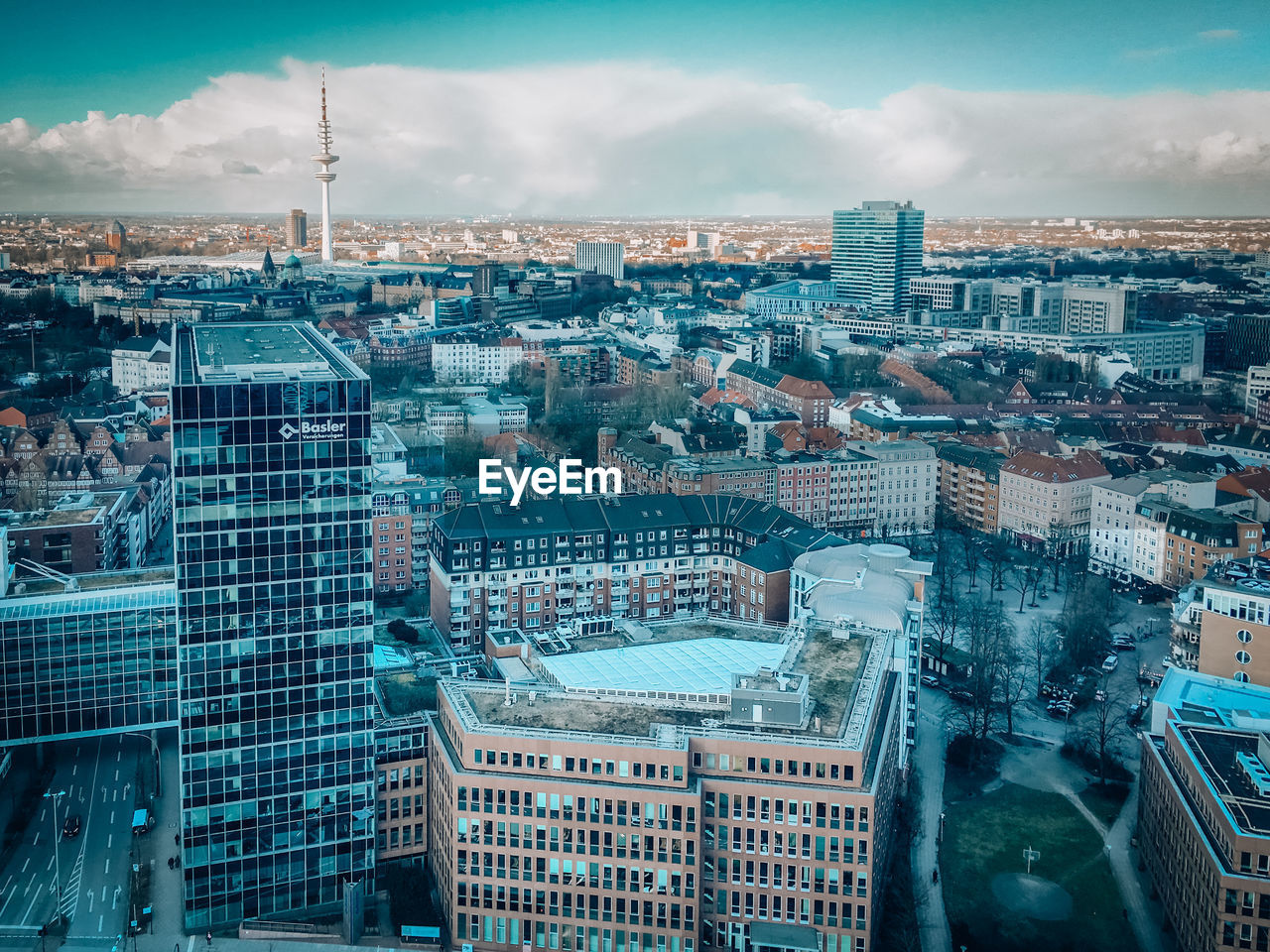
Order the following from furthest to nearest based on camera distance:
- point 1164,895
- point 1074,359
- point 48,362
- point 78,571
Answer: point 1074,359, point 48,362, point 78,571, point 1164,895

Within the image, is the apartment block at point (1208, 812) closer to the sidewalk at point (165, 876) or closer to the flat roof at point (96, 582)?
the sidewalk at point (165, 876)

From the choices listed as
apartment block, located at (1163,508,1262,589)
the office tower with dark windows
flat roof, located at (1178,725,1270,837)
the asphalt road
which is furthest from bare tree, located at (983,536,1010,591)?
the asphalt road

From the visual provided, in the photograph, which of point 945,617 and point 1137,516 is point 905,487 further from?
point 945,617

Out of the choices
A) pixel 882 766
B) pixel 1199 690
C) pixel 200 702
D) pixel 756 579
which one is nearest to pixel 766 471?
pixel 756 579

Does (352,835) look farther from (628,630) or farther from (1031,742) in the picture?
(1031,742)

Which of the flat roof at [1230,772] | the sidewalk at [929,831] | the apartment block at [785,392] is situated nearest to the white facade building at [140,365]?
the apartment block at [785,392]

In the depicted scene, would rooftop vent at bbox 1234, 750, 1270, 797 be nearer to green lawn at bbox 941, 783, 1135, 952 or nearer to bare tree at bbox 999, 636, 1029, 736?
green lawn at bbox 941, 783, 1135, 952

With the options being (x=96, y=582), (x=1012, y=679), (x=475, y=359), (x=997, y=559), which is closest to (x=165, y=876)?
(x=96, y=582)
